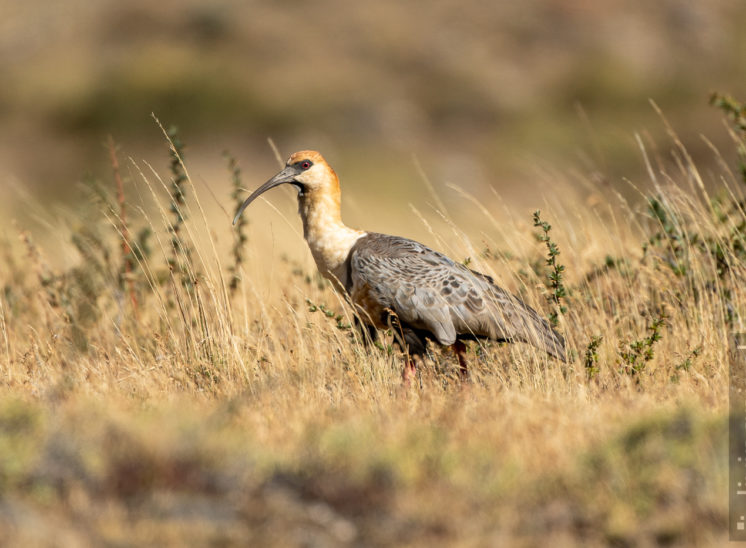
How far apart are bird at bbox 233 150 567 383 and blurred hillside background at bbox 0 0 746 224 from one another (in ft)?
70.8

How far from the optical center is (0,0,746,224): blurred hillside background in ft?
108

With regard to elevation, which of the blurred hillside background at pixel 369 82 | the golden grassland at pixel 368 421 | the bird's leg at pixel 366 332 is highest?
the blurred hillside background at pixel 369 82

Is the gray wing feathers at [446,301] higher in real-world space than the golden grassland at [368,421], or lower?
higher

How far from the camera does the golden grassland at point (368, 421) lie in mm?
3510

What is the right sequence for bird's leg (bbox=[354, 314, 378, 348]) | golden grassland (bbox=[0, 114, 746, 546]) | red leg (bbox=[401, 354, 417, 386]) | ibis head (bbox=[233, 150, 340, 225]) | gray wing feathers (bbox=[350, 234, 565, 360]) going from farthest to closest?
1. ibis head (bbox=[233, 150, 340, 225])
2. bird's leg (bbox=[354, 314, 378, 348])
3. gray wing feathers (bbox=[350, 234, 565, 360])
4. red leg (bbox=[401, 354, 417, 386])
5. golden grassland (bbox=[0, 114, 746, 546])

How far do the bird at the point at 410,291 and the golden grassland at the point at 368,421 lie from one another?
0.17m

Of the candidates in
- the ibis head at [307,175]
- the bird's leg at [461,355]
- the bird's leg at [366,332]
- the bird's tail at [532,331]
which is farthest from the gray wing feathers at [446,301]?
the ibis head at [307,175]

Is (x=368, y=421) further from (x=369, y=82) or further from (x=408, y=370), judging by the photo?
(x=369, y=82)

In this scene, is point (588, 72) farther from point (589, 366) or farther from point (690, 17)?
point (589, 366)

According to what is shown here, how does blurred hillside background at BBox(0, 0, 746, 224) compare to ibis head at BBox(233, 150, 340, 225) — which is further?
blurred hillside background at BBox(0, 0, 746, 224)

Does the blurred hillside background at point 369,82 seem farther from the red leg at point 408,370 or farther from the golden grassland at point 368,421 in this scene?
the red leg at point 408,370

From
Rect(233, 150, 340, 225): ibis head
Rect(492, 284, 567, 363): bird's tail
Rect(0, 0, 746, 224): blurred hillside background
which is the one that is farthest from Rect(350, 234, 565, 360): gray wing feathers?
Rect(0, 0, 746, 224): blurred hillside background

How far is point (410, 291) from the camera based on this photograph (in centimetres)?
586

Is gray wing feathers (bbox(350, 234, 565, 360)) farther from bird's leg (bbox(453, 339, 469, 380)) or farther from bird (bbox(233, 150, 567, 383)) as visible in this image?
bird's leg (bbox(453, 339, 469, 380))
